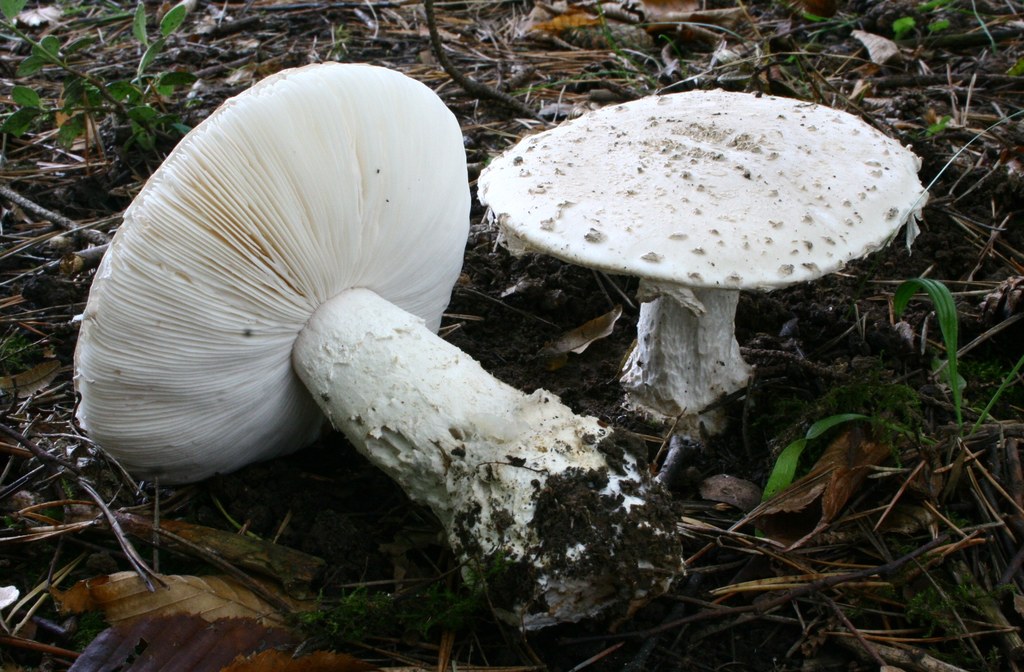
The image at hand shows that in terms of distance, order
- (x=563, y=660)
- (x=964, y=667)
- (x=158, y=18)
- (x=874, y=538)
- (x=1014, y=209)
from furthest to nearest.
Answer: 1. (x=158, y=18)
2. (x=1014, y=209)
3. (x=874, y=538)
4. (x=563, y=660)
5. (x=964, y=667)

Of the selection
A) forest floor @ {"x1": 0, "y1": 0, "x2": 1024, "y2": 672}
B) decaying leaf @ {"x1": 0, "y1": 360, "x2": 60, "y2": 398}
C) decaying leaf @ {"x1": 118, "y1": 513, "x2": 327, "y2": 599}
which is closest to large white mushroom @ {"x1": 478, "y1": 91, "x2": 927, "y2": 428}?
forest floor @ {"x1": 0, "y1": 0, "x2": 1024, "y2": 672}

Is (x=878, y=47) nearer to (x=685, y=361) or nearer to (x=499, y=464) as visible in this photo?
(x=685, y=361)

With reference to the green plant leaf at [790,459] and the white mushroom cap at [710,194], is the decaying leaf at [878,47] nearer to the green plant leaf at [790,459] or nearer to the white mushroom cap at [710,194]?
the white mushroom cap at [710,194]

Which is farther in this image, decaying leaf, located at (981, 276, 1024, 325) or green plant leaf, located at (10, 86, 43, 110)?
green plant leaf, located at (10, 86, 43, 110)

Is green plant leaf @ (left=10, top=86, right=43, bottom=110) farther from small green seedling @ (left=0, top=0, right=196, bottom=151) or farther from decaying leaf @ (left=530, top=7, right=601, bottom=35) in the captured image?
decaying leaf @ (left=530, top=7, right=601, bottom=35)

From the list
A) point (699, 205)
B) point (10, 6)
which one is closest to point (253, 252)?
point (699, 205)

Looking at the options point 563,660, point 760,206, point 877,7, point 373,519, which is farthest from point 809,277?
point 877,7

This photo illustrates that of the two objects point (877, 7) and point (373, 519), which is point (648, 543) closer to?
point (373, 519)

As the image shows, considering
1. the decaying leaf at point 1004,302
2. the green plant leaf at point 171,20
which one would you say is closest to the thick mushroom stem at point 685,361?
the decaying leaf at point 1004,302
